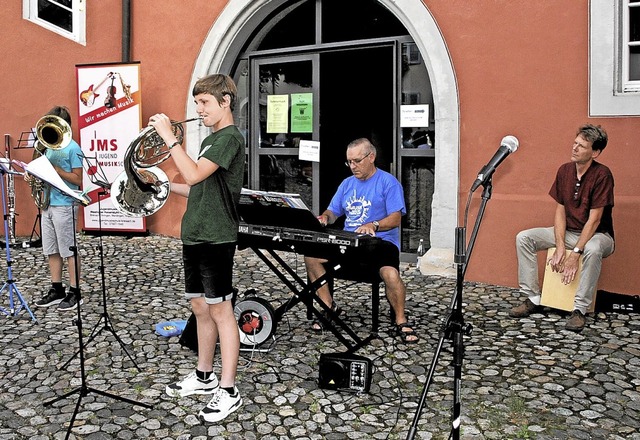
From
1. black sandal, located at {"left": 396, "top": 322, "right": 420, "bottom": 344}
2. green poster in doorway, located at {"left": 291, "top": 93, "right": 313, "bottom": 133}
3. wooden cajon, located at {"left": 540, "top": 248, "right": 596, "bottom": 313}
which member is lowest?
black sandal, located at {"left": 396, "top": 322, "right": 420, "bottom": 344}

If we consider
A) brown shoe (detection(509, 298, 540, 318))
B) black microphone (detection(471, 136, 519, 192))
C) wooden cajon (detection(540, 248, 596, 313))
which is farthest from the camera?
brown shoe (detection(509, 298, 540, 318))

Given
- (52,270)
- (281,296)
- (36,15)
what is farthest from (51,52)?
(281,296)

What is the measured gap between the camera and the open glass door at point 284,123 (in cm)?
838

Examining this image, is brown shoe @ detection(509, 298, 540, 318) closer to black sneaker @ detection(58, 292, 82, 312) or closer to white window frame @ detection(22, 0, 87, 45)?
black sneaker @ detection(58, 292, 82, 312)

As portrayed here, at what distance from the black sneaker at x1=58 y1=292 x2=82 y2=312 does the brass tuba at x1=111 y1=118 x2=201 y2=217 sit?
214 cm

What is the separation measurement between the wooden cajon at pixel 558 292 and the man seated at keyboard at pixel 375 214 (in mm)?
1281

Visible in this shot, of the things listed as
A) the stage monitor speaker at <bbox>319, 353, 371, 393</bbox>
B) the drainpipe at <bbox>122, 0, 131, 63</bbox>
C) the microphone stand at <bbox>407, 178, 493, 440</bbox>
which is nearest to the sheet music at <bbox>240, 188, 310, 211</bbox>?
the stage monitor speaker at <bbox>319, 353, 371, 393</bbox>

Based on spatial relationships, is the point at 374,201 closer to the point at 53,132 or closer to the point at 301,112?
the point at 53,132

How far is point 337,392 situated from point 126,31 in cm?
695

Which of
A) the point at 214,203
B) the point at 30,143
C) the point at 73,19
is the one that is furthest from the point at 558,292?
the point at 73,19

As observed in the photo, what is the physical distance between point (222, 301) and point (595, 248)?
311 centimetres

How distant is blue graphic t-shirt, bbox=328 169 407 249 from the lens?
5.18 metres

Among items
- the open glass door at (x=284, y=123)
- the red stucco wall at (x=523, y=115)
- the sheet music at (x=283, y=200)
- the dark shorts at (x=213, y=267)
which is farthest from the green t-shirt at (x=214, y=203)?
the open glass door at (x=284, y=123)

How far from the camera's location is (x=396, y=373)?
14.1 ft
